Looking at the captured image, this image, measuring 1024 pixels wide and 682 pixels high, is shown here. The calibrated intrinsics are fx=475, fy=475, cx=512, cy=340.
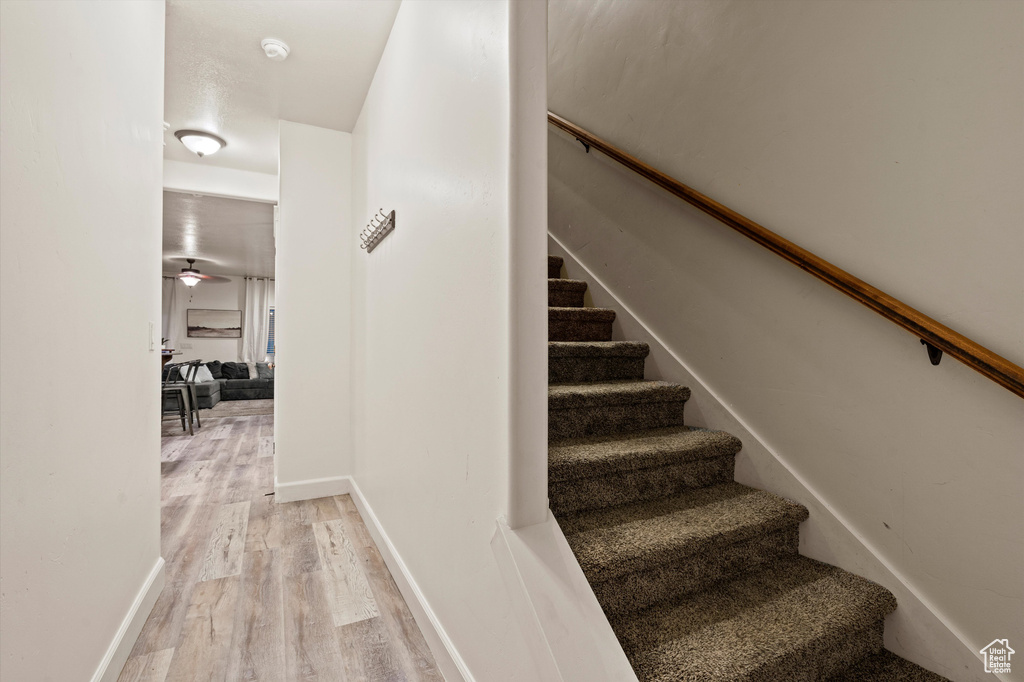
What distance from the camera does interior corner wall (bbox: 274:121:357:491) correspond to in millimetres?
3250

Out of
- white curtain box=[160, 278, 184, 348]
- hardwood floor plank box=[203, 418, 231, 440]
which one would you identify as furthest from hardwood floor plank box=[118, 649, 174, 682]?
white curtain box=[160, 278, 184, 348]

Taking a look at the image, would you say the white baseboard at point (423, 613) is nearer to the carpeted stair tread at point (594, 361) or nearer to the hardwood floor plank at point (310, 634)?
the hardwood floor plank at point (310, 634)

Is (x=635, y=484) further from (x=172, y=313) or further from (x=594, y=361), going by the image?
(x=172, y=313)

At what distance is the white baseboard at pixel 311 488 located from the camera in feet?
10.6

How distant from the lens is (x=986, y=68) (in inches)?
47.4

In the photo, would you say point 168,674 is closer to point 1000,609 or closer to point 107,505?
point 107,505

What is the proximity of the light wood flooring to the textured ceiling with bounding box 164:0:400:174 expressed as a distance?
2565 millimetres

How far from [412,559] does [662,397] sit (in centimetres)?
122

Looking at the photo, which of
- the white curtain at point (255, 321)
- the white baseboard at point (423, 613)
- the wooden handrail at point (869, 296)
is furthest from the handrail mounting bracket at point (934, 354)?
the white curtain at point (255, 321)

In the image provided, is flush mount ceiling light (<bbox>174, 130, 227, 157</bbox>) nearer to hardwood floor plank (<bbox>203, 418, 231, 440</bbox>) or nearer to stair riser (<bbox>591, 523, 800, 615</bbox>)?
hardwood floor plank (<bbox>203, 418, 231, 440</bbox>)

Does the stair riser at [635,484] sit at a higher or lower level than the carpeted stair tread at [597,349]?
lower

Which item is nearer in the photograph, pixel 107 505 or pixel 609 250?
pixel 107 505

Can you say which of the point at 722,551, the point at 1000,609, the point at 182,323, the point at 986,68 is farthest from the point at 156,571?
the point at 182,323

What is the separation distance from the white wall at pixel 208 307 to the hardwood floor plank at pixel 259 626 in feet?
31.7
